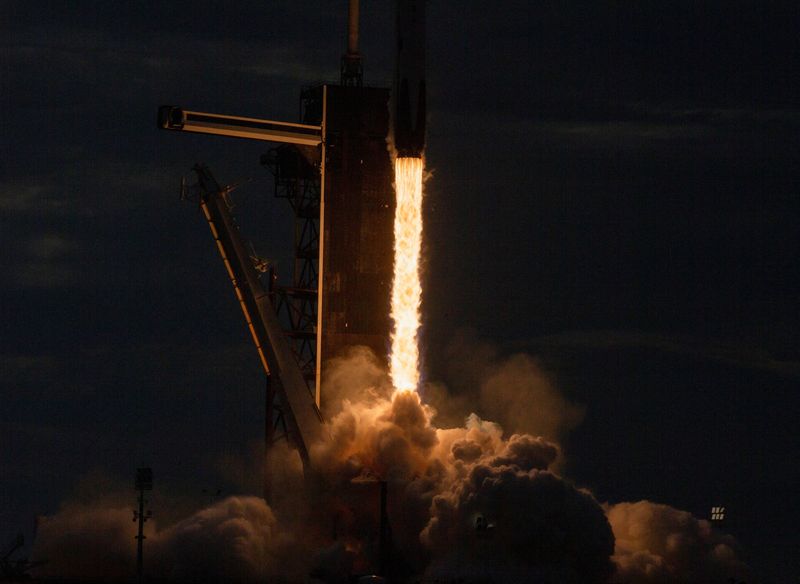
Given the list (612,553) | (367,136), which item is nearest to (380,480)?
(612,553)

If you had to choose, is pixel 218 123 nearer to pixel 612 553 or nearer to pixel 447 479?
pixel 447 479

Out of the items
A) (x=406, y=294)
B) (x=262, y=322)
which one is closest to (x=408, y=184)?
(x=406, y=294)

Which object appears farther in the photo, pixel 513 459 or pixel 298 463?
pixel 298 463

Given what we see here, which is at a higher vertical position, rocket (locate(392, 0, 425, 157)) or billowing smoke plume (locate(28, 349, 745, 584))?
rocket (locate(392, 0, 425, 157))

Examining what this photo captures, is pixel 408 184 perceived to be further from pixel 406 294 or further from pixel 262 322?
pixel 262 322

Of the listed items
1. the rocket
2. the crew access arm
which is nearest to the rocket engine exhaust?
the rocket

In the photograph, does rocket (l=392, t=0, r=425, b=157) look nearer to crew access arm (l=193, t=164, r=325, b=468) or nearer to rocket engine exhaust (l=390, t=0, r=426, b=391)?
rocket engine exhaust (l=390, t=0, r=426, b=391)

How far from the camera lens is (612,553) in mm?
96688

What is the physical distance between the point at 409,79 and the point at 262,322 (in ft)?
61.6

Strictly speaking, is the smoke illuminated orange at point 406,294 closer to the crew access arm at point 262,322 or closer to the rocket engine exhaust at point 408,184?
the rocket engine exhaust at point 408,184

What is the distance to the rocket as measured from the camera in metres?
93.9

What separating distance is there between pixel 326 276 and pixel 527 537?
64.3 feet

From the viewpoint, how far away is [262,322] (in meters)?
106

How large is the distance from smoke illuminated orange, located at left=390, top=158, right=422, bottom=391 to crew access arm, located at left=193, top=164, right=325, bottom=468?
4940 millimetres
